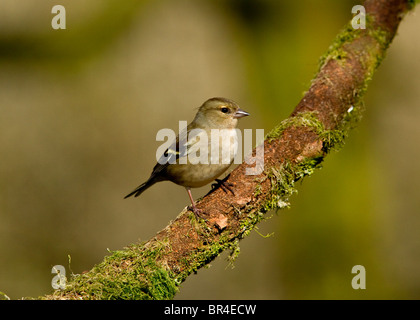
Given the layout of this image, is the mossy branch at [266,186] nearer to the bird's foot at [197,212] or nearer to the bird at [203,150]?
the bird's foot at [197,212]

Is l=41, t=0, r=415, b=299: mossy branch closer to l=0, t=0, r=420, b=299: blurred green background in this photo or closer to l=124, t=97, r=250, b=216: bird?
l=124, t=97, r=250, b=216: bird

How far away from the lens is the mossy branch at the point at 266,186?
3.83 meters

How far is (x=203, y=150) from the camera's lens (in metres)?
4.99

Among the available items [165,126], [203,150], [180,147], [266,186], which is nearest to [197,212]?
[266,186]

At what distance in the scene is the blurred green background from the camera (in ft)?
26.0

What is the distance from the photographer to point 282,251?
7770mm

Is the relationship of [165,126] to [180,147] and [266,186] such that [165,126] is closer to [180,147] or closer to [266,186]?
[180,147]

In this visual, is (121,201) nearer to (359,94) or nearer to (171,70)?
(171,70)

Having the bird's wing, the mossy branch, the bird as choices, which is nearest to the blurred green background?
the mossy branch

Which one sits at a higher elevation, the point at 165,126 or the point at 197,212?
the point at 165,126

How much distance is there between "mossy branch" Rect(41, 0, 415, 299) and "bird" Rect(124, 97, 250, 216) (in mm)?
304

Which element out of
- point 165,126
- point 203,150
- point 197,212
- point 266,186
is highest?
point 165,126

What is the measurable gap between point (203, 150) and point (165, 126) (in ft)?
13.0

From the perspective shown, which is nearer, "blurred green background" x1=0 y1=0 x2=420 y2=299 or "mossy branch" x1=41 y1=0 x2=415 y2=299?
"mossy branch" x1=41 y1=0 x2=415 y2=299
